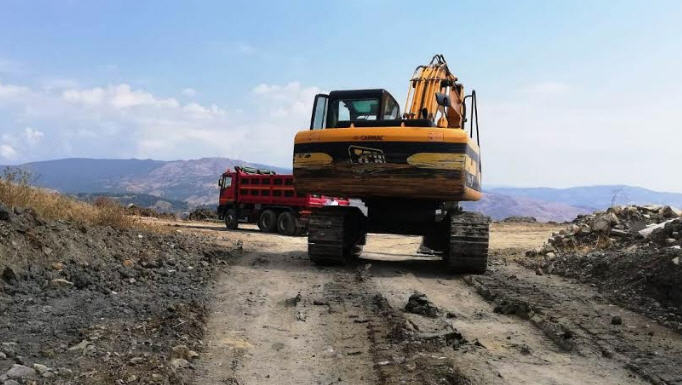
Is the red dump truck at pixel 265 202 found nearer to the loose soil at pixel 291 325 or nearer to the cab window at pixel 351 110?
the cab window at pixel 351 110

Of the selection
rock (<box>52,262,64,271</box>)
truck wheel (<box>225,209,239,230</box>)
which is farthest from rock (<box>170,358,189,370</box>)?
truck wheel (<box>225,209,239,230</box>)

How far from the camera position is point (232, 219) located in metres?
24.3

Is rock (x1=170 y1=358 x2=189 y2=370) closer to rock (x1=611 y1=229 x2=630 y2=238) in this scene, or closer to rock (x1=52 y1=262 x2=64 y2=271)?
rock (x1=52 y1=262 x2=64 y2=271)

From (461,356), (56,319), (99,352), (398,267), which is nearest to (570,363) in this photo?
(461,356)

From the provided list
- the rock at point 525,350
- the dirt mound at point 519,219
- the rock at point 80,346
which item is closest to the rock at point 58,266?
the rock at point 80,346

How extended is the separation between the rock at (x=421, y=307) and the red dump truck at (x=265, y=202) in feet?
47.5

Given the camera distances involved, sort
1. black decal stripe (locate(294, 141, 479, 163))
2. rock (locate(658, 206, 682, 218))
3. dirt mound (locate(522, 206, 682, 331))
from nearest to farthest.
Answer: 1. dirt mound (locate(522, 206, 682, 331))
2. black decal stripe (locate(294, 141, 479, 163))
3. rock (locate(658, 206, 682, 218))

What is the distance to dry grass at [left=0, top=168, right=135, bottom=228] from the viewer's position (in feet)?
29.0

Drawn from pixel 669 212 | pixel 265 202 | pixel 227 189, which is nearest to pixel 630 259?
pixel 669 212

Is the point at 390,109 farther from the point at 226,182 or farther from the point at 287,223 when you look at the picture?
the point at 226,182

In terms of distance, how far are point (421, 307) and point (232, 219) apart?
1865 cm

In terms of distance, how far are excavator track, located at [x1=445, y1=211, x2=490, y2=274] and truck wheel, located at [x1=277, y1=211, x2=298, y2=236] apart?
12341 millimetres

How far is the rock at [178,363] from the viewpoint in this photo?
4289mm

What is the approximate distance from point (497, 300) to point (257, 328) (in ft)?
11.0
